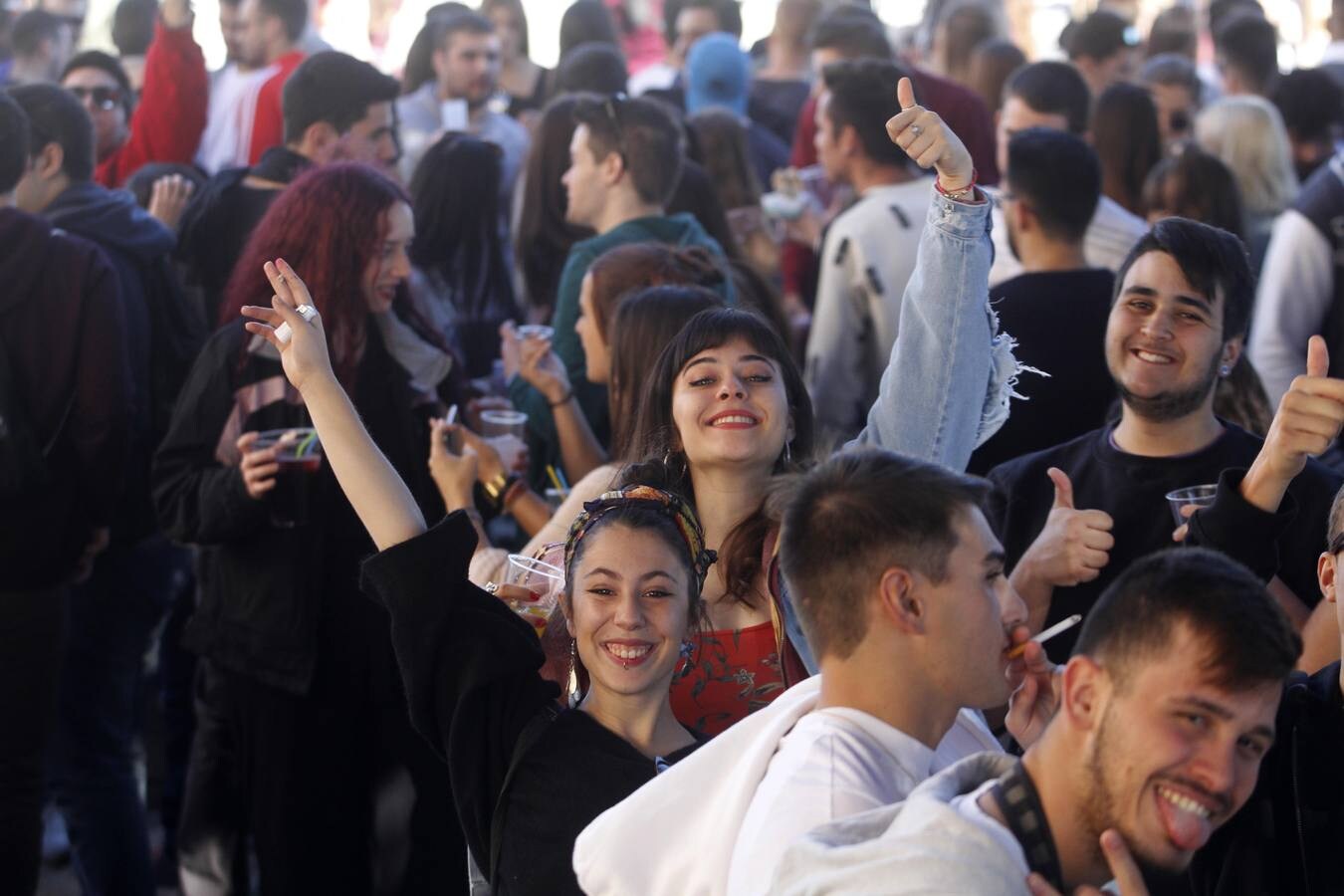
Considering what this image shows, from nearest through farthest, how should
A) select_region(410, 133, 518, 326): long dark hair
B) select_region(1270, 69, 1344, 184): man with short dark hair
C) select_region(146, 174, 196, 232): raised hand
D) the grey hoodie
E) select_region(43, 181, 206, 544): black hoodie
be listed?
the grey hoodie
select_region(43, 181, 206, 544): black hoodie
select_region(146, 174, 196, 232): raised hand
select_region(410, 133, 518, 326): long dark hair
select_region(1270, 69, 1344, 184): man with short dark hair

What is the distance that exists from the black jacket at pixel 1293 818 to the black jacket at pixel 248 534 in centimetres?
228

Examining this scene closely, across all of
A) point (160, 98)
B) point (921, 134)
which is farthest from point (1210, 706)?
point (160, 98)

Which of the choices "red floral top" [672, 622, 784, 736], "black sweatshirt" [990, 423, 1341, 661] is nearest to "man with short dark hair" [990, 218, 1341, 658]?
"black sweatshirt" [990, 423, 1341, 661]

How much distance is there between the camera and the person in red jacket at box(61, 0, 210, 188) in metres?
6.35

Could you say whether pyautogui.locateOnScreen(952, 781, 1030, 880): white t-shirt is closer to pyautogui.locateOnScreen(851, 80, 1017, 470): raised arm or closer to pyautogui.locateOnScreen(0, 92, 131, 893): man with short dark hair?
pyautogui.locateOnScreen(851, 80, 1017, 470): raised arm

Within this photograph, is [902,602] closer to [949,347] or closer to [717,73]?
[949,347]

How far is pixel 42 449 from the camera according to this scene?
14.1ft

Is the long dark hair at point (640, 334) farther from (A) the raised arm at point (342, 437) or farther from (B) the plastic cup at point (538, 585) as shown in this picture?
(A) the raised arm at point (342, 437)

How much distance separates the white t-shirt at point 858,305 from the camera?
5.04 metres

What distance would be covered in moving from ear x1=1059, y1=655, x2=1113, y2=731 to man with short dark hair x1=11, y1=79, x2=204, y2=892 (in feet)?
10.4

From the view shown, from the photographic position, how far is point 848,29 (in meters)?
7.18

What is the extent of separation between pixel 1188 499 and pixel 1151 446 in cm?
26

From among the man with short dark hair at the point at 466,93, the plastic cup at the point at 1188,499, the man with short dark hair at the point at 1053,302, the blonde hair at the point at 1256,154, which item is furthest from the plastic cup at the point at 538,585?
the blonde hair at the point at 1256,154

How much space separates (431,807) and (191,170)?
279cm
